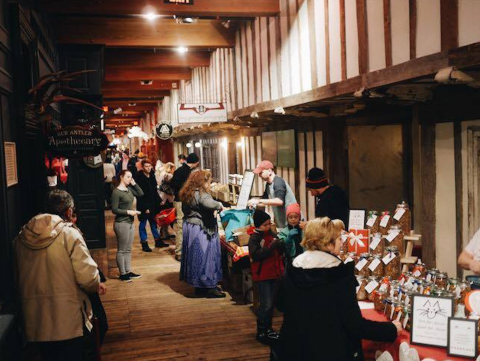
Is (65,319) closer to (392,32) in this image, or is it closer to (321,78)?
(392,32)

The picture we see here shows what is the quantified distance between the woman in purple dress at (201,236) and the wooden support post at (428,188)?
9.43 ft

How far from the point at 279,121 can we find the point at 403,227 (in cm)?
450

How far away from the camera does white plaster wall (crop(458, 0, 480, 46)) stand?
3.70 m

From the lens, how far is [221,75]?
38.9ft

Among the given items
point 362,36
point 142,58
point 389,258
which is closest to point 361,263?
point 389,258

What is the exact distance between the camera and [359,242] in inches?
182

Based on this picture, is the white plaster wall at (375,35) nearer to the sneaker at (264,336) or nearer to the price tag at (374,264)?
the price tag at (374,264)

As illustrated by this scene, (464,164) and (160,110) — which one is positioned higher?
(160,110)

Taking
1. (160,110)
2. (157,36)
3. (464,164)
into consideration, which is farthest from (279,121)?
(160,110)

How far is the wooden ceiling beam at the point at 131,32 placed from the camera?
891 cm

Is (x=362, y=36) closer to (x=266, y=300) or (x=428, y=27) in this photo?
(x=428, y=27)

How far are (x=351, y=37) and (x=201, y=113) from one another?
5.10 meters

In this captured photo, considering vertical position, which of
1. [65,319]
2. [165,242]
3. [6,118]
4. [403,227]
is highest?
[6,118]

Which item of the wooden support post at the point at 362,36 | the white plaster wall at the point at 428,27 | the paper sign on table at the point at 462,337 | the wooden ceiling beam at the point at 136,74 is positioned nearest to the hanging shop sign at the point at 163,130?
the wooden ceiling beam at the point at 136,74
